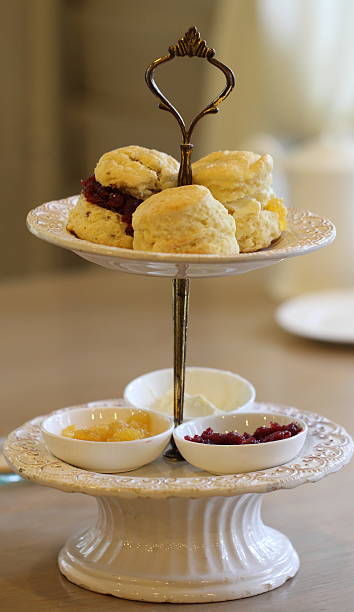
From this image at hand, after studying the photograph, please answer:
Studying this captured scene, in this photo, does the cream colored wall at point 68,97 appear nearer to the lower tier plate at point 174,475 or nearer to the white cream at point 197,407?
the white cream at point 197,407

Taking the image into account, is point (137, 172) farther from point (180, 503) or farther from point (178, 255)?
point (180, 503)

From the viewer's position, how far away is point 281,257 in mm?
771

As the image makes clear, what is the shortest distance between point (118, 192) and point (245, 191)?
0.11 metres

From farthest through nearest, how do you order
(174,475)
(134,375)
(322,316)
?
(322,316)
(134,375)
(174,475)

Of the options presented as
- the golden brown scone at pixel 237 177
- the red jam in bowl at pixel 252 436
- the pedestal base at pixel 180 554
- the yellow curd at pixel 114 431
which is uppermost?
the golden brown scone at pixel 237 177

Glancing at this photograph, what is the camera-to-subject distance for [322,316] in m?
1.85

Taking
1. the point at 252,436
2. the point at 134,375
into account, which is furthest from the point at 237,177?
the point at 134,375

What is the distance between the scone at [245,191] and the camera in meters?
0.84

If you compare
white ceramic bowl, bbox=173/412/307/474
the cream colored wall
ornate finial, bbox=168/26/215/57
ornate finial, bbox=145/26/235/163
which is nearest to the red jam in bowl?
white ceramic bowl, bbox=173/412/307/474

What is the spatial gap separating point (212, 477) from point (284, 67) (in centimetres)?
172

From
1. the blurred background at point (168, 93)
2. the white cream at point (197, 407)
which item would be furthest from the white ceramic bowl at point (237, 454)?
the blurred background at point (168, 93)

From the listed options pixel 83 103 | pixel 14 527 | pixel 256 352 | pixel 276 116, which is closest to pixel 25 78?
pixel 83 103

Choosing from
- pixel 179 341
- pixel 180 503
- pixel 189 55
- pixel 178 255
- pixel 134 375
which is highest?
pixel 189 55

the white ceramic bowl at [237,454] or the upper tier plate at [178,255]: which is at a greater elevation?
the upper tier plate at [178,255]
